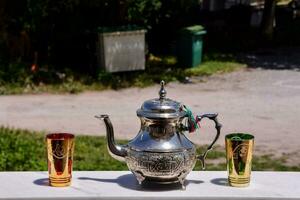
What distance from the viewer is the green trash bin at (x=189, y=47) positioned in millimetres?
14805

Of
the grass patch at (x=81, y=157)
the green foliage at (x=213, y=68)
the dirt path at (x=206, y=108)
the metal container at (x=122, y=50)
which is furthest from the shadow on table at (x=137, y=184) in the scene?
the green foliage at (x=213, y=68)

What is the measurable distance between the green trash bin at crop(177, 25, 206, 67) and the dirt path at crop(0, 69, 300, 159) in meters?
1.09

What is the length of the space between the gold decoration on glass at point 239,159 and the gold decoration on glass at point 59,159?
2.07ft

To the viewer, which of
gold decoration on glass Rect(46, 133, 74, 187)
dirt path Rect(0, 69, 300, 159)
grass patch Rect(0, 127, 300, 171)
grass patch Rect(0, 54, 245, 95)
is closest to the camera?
gold decoration on glass Rect(46, 133, 74, 187)

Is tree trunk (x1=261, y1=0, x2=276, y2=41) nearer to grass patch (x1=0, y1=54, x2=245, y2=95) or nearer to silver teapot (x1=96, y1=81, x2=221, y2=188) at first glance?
grass patch (x1=0, y1=54, x2=245, y2=95)

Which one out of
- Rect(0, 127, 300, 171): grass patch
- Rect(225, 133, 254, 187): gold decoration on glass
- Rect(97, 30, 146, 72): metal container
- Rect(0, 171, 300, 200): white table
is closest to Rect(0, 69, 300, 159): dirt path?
Rect(0, 127, 300, 171): grass patch

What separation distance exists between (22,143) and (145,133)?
4366mm

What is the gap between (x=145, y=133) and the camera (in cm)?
282

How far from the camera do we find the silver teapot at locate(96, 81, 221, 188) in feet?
9.00

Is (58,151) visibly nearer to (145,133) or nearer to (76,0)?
(145,133)

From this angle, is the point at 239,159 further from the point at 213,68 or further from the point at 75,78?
the point at 213,68

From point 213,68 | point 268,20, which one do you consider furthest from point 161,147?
point 268,20

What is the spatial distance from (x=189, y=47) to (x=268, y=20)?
4482 mm

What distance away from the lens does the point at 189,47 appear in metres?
14.8
